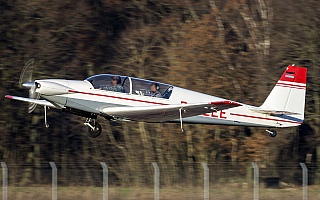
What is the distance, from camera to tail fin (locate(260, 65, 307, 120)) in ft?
64.8

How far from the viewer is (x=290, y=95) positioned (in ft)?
65.1

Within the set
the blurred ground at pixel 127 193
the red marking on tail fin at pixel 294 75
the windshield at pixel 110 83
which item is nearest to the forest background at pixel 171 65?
the blurred ground at pixel 127 193

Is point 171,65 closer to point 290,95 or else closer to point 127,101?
point 290,95

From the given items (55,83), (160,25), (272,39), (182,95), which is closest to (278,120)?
(182,95)

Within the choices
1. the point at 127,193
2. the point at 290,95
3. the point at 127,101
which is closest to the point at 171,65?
the point at 290,95

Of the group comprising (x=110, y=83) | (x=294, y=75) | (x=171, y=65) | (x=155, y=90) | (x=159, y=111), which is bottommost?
(x=159, y=111)

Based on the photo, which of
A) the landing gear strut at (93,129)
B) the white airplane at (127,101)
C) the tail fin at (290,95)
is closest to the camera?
the white airplane at (127,101)

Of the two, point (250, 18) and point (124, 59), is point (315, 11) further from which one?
point (124, 59)

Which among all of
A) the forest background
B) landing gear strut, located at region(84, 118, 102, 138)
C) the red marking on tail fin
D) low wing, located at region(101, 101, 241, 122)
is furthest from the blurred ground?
the forest background

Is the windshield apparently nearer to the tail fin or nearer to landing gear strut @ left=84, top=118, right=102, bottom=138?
landing gear strut @ left=84, top=118, right=102, bottom=138

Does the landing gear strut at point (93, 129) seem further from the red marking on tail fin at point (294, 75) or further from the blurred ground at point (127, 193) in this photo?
the red marking on tail fin at point (294, 75)

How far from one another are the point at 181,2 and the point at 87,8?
11.1ft

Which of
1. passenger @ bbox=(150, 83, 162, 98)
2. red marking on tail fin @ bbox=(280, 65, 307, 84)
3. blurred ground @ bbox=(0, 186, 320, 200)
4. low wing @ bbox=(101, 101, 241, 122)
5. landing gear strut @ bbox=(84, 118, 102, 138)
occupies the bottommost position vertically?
blurred ground @ bbox=(0, 186, 320, 200)

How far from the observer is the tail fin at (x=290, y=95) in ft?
64.8
